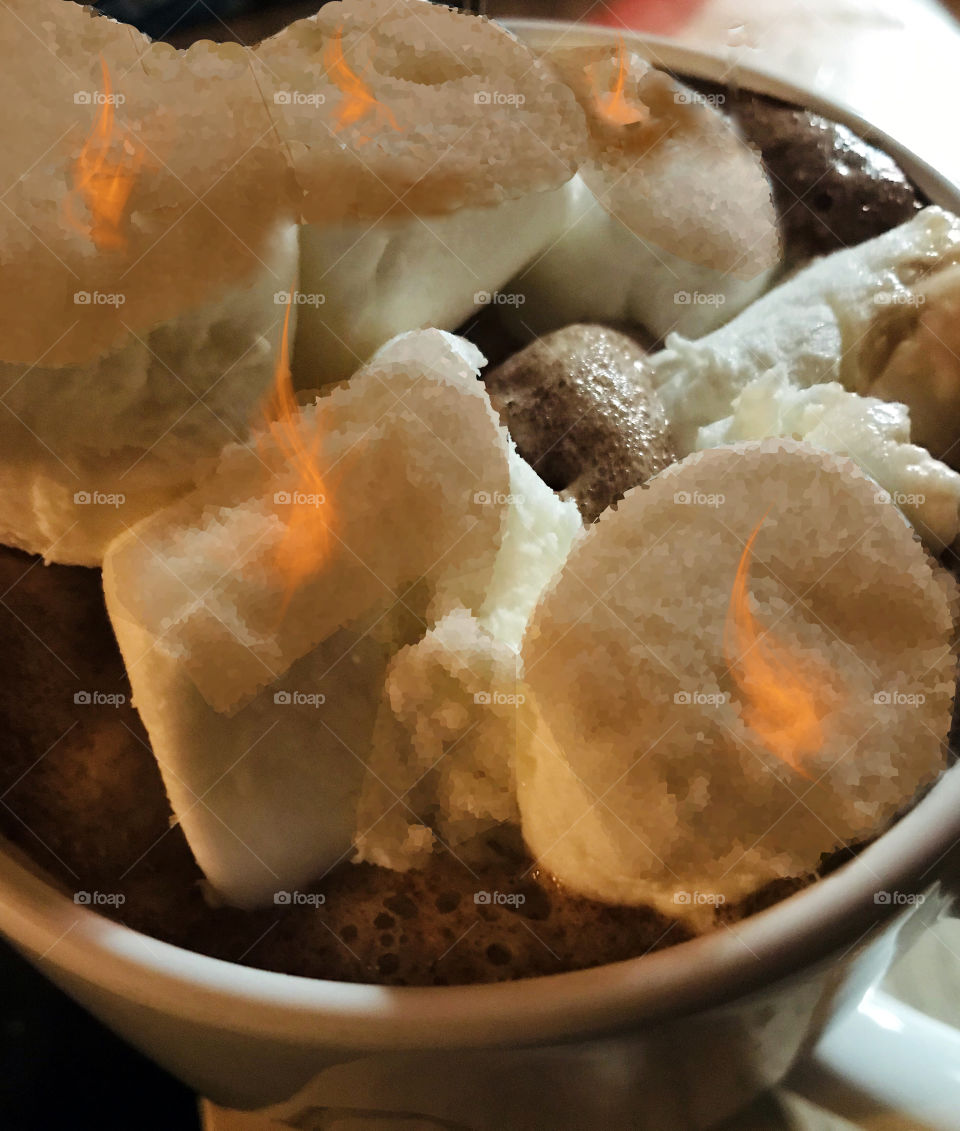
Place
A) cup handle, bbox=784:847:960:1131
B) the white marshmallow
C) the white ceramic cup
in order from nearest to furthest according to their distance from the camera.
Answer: the white ceramic cup
cup handle, bbox=784:847:960:1131
the white marshmallow

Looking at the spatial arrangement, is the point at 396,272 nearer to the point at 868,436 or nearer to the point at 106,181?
the point at 106,181

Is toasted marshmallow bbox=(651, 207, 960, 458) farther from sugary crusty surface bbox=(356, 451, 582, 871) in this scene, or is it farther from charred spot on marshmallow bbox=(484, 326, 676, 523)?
sugary crusty surface bbox=(356, 451, 582, 871)

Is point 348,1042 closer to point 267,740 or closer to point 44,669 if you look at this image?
point 267,740

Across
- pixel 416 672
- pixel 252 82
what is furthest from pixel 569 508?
pixel 252 82

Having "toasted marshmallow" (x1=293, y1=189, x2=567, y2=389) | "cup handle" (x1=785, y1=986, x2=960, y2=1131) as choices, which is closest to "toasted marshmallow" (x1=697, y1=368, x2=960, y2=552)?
"toasted marshmallow" (x1=293, y1=189, x2=567, y2=389)

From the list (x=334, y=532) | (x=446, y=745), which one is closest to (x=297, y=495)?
(x=334, y=532)

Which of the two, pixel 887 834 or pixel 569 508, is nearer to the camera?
pixel 887 834
